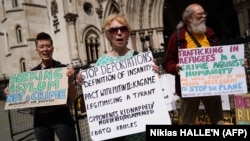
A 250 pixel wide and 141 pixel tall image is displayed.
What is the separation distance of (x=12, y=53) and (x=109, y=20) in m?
31.0

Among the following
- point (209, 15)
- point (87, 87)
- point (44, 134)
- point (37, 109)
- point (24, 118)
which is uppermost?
point (209, 15)

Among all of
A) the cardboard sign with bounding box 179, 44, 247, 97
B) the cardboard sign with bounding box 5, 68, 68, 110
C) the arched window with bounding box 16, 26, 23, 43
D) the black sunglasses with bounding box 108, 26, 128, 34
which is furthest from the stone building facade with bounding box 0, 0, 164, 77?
the black sunglasses with bounding box 108, 26, 128, 34

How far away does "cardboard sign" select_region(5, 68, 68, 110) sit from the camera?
13.1 ft

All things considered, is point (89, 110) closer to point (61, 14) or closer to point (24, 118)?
point (24, 118)

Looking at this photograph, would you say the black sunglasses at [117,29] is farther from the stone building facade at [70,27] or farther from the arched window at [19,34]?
the arched window at [19,34]

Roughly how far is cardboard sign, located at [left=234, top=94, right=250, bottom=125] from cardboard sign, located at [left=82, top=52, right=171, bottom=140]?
2.03 meters

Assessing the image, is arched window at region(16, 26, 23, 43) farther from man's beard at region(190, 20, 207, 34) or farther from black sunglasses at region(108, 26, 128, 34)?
black sunglasses at region(108, 26, 128, 34)

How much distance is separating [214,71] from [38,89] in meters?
2.14

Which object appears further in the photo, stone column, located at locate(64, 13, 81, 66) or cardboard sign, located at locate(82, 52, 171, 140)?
stone column, located at locate(64, 13, 81, 66)

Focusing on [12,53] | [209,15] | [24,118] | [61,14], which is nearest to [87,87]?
[24,118]

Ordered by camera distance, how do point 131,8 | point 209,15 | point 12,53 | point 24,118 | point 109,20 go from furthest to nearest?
point 12,53, point 209,15, point 131,8, point 24,118, point 109,20

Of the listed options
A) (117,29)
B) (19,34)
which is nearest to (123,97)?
(117,29)

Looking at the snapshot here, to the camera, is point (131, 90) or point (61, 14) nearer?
point (131, 90)

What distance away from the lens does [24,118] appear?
9.84m
